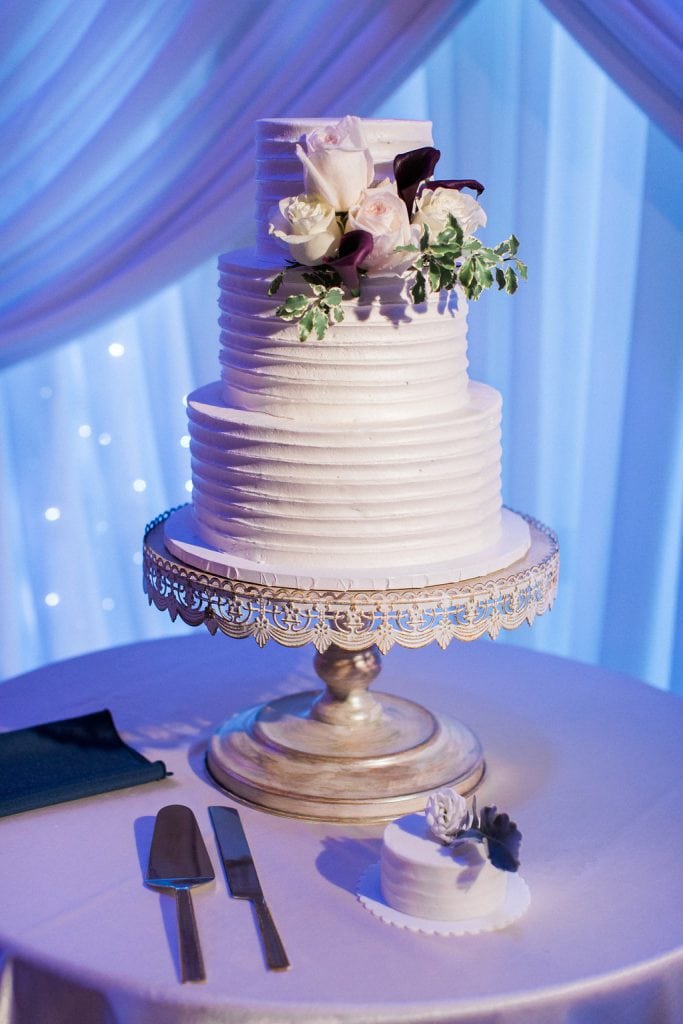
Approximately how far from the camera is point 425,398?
2.08 m

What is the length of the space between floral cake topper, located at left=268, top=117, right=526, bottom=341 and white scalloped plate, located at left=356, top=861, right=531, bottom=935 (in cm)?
83

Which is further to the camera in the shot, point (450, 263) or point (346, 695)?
point (346, 695)

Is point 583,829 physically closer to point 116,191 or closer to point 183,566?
point 183,566

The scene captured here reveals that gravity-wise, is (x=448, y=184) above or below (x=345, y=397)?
above

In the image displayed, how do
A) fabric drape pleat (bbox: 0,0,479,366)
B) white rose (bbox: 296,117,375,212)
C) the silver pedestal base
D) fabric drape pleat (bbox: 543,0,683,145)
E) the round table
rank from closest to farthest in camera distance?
1. the round table
2. white rose (bbox: 296,117,375,212)
3. the silver pedestal base
4. fabric drape pleat (bbox: 543,0,683,145)
5. fabric drape pleat (bbox: 0,0,479,366)

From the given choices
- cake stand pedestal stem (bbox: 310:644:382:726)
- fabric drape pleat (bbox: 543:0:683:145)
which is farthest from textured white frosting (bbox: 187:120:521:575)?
fabric drape pleat (bbox: 543:0:683:145)

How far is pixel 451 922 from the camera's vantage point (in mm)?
1783

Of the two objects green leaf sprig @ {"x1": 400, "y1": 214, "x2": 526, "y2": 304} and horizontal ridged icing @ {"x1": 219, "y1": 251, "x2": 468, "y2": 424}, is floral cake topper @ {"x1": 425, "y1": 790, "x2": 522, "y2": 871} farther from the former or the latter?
green leaf sprig @ {"x1": 400, "y1": 214, "x2": 526, "y2": 304}

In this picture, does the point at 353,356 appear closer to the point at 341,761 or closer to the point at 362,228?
the point at 362,228

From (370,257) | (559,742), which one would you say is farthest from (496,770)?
(370,257)

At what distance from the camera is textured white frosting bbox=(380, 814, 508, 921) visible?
5.83 ft

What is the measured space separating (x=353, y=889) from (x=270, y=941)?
0.68 feet

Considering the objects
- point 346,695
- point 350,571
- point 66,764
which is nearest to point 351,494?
point 350,571

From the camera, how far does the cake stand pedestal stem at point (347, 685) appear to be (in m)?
2.32
